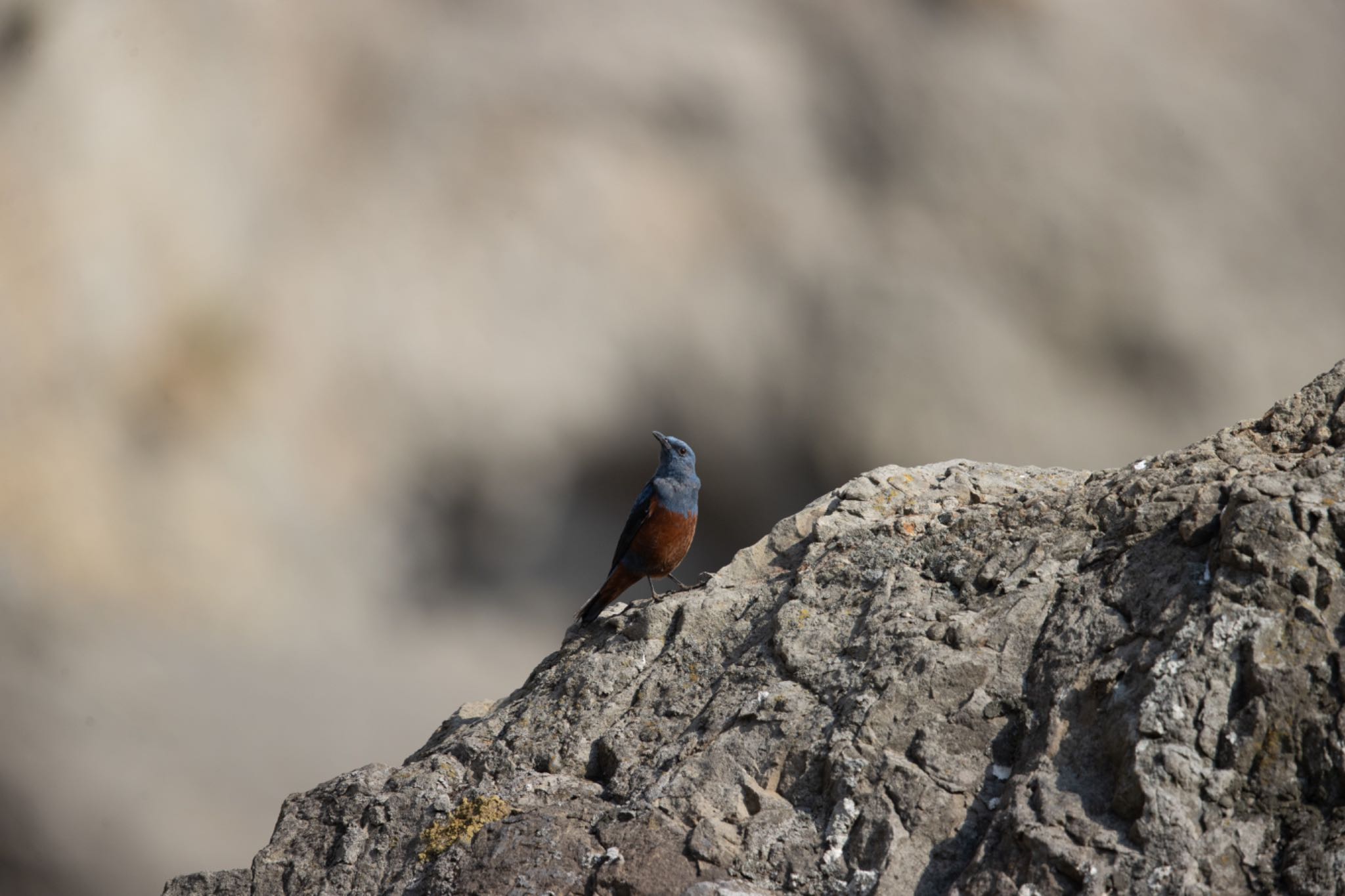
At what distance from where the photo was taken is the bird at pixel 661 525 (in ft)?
18.1

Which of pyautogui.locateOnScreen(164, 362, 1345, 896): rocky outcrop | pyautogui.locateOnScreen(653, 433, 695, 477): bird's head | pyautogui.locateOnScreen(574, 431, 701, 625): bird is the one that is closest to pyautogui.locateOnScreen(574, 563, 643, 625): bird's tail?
pyautogui.locateOnScreen(574, 431, 701, 625): bird

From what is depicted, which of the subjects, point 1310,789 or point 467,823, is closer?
point 1310,789

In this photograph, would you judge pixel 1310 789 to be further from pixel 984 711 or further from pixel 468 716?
pixel 468 716

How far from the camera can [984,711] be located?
10.2 ft

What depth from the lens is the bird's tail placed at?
4.77 m

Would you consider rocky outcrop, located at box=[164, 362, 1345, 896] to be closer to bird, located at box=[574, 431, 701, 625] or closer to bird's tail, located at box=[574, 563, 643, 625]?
bird's tail, located at box=[574, 563, 643, 625]

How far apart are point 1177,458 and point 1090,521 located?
0.41 metres

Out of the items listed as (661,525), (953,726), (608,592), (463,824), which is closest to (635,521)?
(661,525)

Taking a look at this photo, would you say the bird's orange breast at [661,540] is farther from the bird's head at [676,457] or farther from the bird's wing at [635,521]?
the bird's head at [676,457]

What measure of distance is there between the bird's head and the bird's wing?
0.15 meters

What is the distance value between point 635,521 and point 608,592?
0.74 meters

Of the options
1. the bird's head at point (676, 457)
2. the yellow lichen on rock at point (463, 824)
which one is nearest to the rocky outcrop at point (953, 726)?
the yellow lichen on rock at point (463, 824)

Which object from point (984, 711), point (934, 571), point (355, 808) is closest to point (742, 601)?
point (934, 571)

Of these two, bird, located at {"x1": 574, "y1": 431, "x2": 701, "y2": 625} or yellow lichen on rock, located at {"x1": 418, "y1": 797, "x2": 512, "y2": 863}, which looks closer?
yellow lichen on rock, located at {"x1": 418, "y1": 797, "x2": 512, "y2": 863}
